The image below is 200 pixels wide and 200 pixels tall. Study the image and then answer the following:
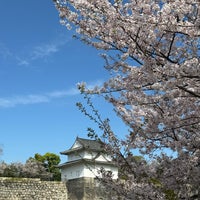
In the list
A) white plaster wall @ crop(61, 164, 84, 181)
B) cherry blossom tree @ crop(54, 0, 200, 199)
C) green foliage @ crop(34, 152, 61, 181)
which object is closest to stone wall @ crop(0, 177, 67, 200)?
white plaster wall @ crop(61, 164, 84, 181)

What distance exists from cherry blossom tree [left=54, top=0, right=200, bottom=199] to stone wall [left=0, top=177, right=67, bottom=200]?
44.8 ft

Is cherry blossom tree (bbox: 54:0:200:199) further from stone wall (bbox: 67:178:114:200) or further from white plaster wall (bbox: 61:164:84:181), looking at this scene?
white plaster wall (bbox: 61:164:84:181)

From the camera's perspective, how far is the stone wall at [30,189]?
54.5ft

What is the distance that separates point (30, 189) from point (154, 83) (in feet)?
50.4

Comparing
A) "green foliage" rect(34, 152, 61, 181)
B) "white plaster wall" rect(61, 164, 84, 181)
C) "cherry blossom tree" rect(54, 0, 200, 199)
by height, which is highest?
"green foliage" rect(34, 152, 61, 181)

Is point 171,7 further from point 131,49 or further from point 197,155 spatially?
point 197,155

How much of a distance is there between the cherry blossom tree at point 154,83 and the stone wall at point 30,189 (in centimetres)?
1367

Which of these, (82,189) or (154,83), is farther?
(82,189)

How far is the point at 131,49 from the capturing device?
10.9 ft

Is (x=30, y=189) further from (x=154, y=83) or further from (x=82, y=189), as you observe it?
(x=154, y=83)

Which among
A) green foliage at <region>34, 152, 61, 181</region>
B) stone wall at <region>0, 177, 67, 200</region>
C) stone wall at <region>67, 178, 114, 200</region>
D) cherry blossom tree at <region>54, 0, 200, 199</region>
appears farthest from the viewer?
green foliage at <region>34, 152, 61, 181</region>

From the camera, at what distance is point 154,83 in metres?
3.04

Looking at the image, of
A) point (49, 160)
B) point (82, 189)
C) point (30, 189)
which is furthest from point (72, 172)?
point (49, 160)

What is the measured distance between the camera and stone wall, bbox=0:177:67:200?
16625 millimetres
